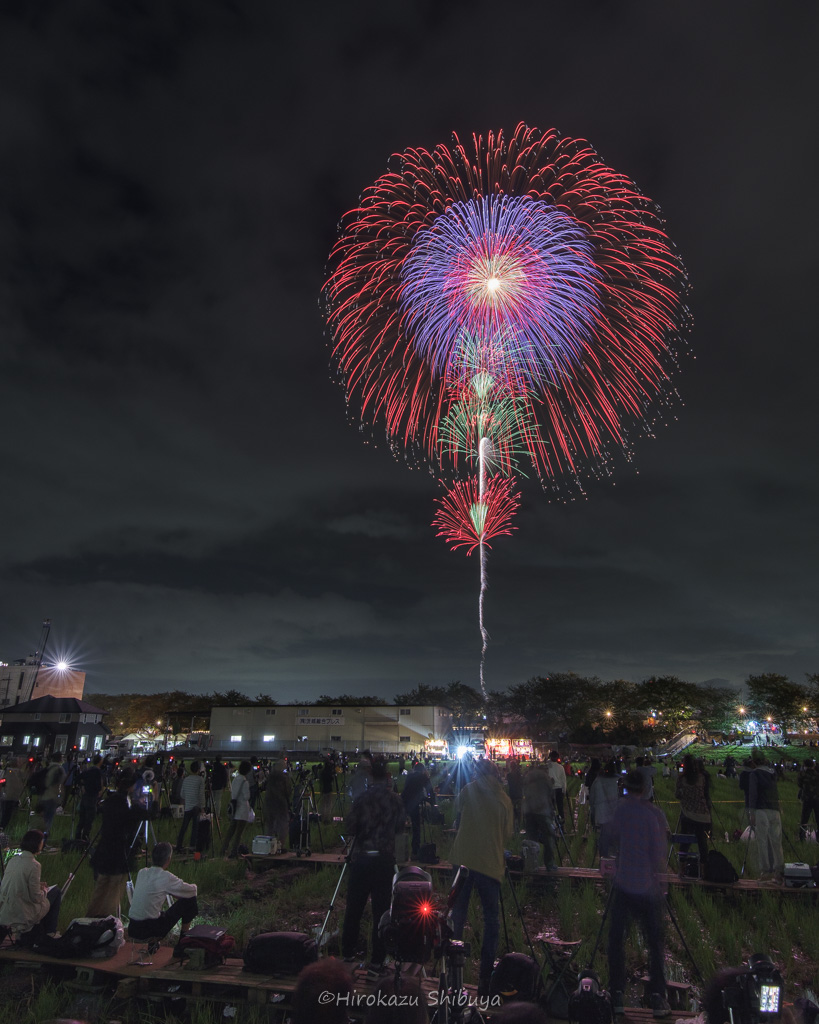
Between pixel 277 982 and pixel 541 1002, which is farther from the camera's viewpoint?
pixel 277 982

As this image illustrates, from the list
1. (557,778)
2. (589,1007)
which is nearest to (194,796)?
(557,778)

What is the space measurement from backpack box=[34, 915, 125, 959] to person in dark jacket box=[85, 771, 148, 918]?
2.59ft

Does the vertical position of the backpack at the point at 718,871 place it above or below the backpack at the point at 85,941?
above

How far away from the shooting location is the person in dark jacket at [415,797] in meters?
12.9

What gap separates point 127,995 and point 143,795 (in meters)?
10.5

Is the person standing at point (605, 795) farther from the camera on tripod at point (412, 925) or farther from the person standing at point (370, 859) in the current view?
the camera on tripod at point (412, 925)

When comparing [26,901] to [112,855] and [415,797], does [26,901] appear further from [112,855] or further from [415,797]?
[415,797]

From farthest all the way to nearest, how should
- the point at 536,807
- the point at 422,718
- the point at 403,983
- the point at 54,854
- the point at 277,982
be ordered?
the point at 422,718
the point at 54,854
the point at 536,807
the point at 277,982
the point at 403,983

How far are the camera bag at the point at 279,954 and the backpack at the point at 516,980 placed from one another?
79.7 inches

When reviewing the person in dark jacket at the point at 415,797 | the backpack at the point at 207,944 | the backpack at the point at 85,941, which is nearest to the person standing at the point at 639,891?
the backpack at the point at 207,944

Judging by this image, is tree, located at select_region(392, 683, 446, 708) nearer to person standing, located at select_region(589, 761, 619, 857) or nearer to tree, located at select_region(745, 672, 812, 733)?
tree, located at select_region(745, 672, 812, 733)

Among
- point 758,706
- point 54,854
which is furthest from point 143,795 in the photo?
point 758,706

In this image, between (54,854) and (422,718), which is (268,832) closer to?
(54,854)

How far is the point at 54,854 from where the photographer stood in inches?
551
